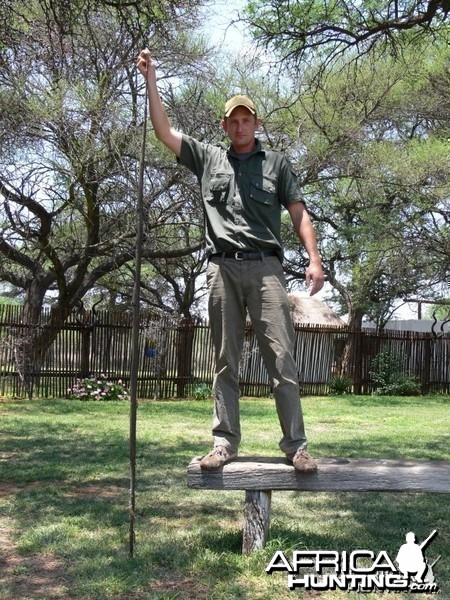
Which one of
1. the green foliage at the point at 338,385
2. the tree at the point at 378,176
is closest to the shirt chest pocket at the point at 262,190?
A: the tree at the point at 378,176

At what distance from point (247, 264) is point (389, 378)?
16243 mm

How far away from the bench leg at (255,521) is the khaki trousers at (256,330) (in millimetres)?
300

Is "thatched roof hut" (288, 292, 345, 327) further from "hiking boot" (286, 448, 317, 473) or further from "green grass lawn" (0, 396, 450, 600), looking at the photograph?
Answer: "hiking boot" (286, 448, 317, 473)

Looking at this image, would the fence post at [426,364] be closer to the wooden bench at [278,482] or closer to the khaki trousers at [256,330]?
the wooden bench at [278,482]

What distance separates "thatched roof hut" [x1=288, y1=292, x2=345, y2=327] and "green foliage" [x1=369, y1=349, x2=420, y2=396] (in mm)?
5280

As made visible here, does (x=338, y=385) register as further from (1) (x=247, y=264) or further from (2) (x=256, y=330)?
(1) (x=247, y=264)

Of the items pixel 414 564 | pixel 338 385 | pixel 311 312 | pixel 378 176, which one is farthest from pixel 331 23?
pixel 311 312

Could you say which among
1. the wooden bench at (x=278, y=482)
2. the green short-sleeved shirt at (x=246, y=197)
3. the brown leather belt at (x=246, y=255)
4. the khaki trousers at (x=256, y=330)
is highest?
the green short-sleeved shirt at (x=246, y=197)

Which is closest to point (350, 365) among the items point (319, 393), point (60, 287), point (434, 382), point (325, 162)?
point (319, 393)

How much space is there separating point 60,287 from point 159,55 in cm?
578

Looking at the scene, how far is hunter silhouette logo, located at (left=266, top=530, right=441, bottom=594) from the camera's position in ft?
11.5

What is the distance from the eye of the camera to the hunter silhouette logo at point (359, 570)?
3.52 metres

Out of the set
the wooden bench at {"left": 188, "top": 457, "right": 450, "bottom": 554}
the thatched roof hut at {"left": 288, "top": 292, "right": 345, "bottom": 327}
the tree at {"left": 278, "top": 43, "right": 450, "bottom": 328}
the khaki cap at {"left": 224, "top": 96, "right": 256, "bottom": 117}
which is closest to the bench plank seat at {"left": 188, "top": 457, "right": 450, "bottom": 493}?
the wooden bench at {"left": 188, "top": 457, "right": 450, "bottom": 554}

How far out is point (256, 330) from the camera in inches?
163
